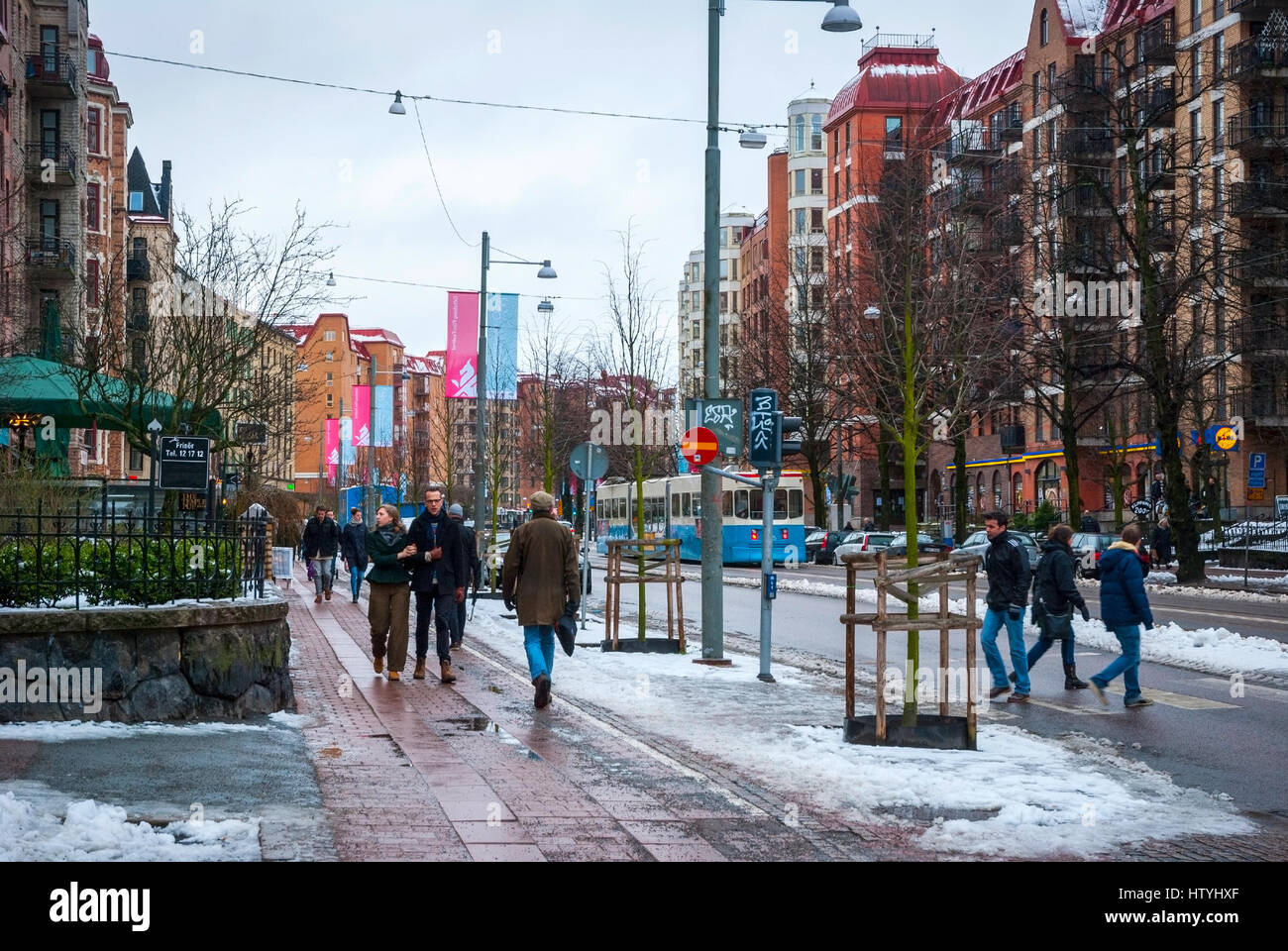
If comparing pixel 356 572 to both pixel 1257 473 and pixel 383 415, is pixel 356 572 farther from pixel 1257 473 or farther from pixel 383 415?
pixel 1257 473

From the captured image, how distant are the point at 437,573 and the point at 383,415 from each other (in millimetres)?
33245

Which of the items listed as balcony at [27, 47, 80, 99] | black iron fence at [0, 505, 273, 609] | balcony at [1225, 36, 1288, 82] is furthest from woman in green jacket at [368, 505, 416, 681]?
balcony at [27, 47, 80, 99]

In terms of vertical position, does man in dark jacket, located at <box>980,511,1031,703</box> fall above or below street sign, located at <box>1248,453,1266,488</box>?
below

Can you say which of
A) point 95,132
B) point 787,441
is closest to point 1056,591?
point 787,441

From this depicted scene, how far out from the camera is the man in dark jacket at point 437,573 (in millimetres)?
15281

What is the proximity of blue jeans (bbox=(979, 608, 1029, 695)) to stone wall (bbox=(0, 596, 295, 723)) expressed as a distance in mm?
6575

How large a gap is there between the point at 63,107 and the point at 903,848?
174 ft

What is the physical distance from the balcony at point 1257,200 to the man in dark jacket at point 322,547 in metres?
21.3

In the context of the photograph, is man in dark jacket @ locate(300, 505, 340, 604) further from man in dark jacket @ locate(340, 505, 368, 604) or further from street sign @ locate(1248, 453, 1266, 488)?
street sign @ locate(1248, 453, 1266, 488)

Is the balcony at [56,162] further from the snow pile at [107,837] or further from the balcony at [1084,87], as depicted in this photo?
the snow pile at [107,837]

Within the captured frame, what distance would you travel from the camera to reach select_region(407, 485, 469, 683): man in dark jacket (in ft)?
50.1

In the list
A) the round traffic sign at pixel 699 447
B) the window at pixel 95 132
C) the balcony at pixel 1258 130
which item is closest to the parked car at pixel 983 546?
the balcony at pixel 1258 130
